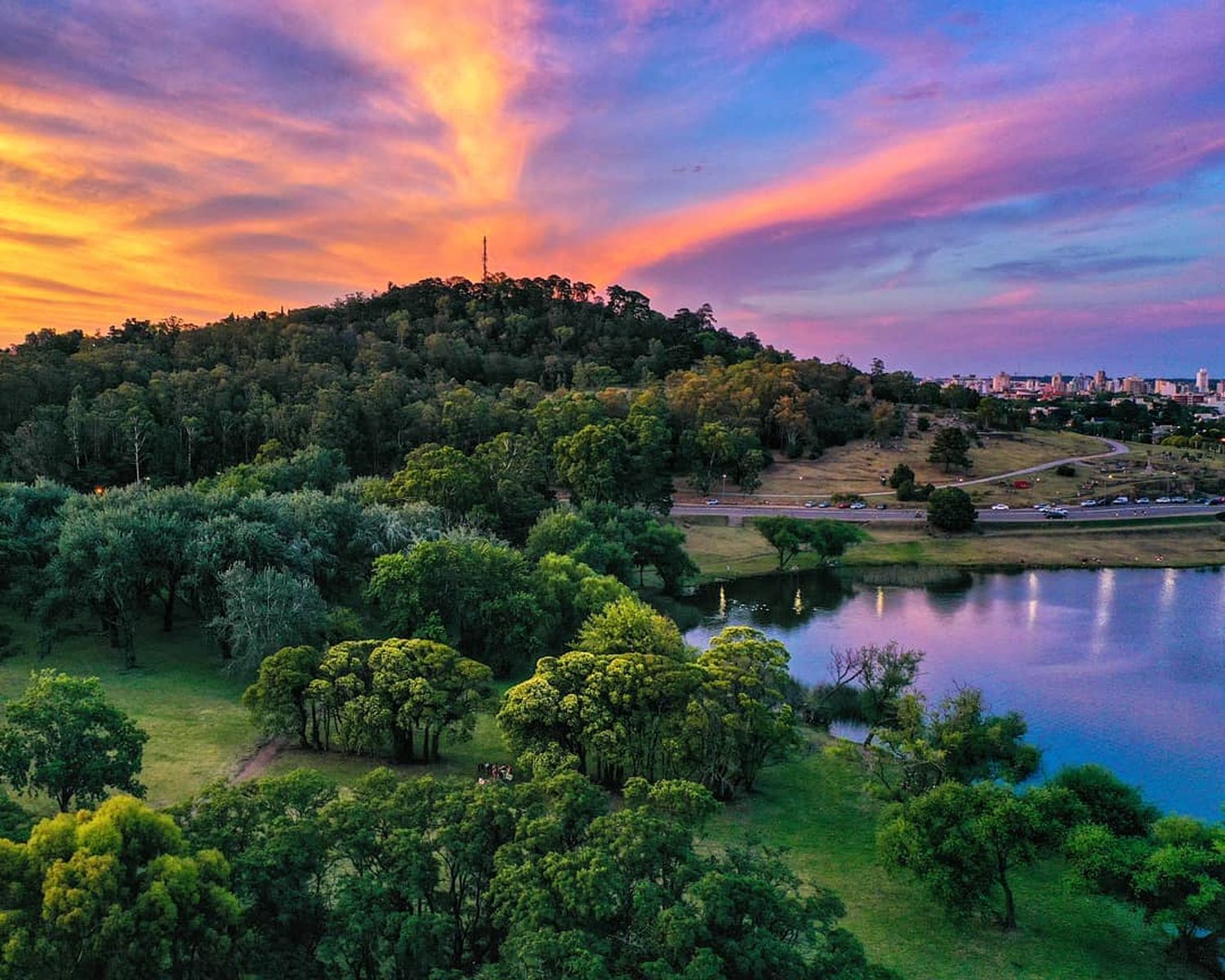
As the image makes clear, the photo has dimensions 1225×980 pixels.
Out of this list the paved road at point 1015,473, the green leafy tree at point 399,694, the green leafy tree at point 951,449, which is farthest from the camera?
the green leafy tree at point 951,449

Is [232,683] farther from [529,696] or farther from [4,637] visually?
[529,696]

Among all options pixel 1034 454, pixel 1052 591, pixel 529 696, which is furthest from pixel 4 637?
pixel 1034 454

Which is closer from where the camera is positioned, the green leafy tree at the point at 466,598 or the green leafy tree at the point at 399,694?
the green leafy tree at the point at 399,694

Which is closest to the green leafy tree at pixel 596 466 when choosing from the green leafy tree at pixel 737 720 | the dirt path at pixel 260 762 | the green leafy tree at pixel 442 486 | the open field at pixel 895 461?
the green leafy tree at pixel 442 486

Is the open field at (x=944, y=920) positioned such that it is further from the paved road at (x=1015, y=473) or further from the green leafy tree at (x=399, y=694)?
the paved road at (x=1015, y=473)

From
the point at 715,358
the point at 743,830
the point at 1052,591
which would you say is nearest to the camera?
the point at 743,830

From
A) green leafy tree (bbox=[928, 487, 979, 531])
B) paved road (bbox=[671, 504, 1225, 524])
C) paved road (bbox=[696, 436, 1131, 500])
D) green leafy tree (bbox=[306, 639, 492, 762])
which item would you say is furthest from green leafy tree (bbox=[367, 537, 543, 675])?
paved road (bbox=[696, 436, 1131, 500])
